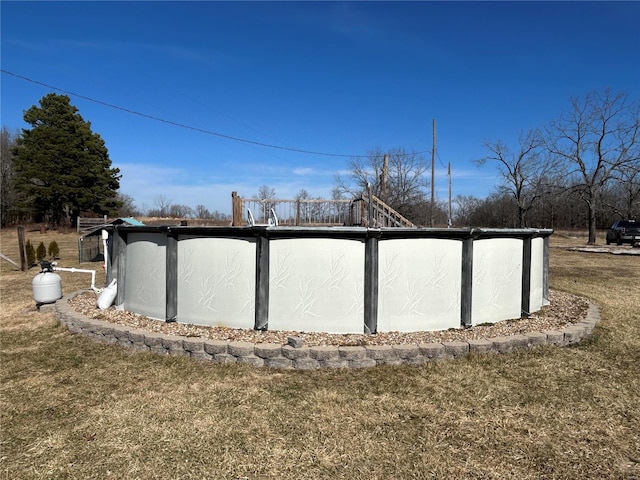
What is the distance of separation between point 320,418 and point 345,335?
153cm

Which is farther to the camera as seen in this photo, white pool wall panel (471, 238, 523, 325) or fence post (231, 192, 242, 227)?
fence post (231, 192, 242, 227)

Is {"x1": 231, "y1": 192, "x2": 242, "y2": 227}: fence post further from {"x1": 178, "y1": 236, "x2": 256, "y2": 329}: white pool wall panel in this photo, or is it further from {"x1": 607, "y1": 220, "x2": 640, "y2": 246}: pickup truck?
{"x1": 607, "y1": 220, "x2": 640, "y2": 246}: pickup truck

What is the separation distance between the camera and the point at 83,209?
113ft

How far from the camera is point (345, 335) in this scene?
14.0 feet

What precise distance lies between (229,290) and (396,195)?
2606 cm

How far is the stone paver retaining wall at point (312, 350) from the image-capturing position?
370 centimetres

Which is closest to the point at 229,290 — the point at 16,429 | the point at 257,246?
the point at 257,246

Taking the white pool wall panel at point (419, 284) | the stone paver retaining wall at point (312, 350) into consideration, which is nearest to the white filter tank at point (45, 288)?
the stone paver retaining wall at point (312, 350)

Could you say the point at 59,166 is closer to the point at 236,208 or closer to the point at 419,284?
the point at 236,208

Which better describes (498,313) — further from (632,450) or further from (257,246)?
(257,246)

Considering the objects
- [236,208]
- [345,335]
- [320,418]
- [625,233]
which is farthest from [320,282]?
[625,233]

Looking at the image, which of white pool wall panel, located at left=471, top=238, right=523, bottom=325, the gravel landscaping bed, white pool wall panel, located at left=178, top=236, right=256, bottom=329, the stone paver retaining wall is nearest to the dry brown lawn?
the stone paver retaining wall

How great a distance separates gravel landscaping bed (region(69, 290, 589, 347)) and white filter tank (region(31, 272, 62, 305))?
92cm

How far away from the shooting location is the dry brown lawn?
7.42 feet
